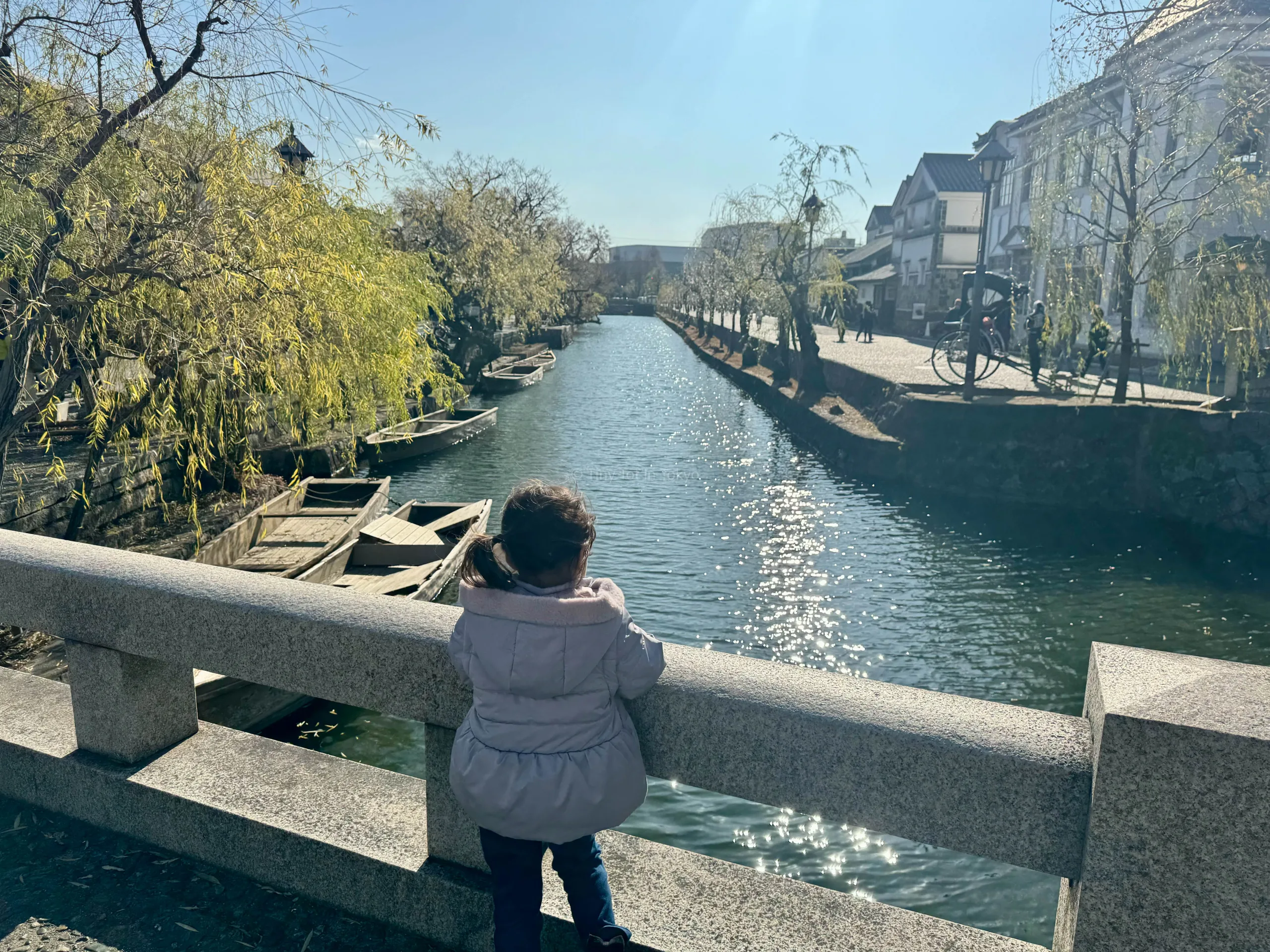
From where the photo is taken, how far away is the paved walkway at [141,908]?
2.69 meters

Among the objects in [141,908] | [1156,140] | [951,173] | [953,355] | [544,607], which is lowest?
[141,908]

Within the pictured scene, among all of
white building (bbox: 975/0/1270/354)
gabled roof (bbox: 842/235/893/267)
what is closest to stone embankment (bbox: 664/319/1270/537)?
white building (bbox: 975/0/1270/354)

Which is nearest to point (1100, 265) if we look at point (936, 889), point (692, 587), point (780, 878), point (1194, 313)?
point (1194, 313)

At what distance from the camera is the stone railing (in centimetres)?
179

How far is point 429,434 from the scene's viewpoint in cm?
2258

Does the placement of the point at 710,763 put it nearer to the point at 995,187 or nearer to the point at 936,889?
the point at 936,889

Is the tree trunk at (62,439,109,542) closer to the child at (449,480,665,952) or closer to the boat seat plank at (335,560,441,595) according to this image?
the boat seat plank at (335,560,441,595)

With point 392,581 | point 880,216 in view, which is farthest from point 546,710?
point 880,216

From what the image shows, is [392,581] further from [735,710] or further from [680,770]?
[735,710]

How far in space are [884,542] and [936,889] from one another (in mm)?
9024

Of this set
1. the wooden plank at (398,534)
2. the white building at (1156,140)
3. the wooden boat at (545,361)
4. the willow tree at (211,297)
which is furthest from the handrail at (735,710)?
the wooden boat at (545,361)

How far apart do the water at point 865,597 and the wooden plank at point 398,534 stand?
229cm

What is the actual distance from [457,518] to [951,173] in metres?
45.6

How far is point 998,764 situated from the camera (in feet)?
6.49
